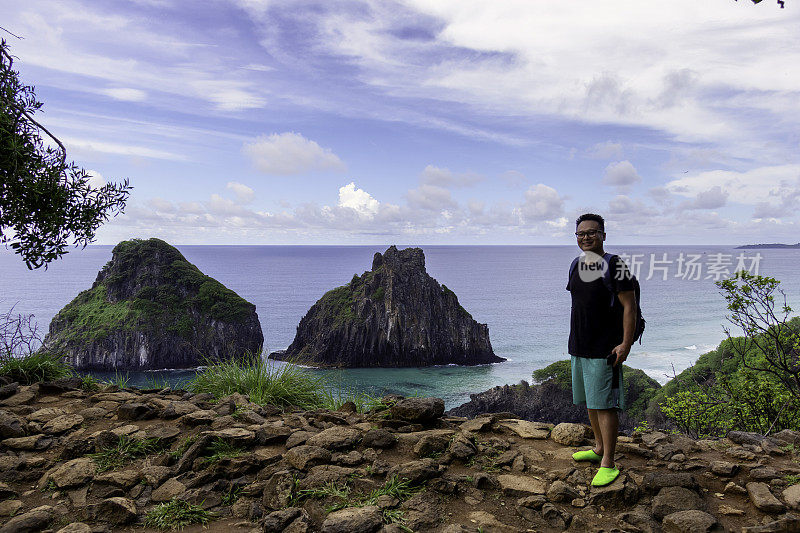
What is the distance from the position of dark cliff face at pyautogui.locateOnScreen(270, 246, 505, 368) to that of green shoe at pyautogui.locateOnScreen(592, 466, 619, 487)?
Answer: 2889 inches

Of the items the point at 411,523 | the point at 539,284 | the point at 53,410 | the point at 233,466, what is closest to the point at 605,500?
the point at 411,523

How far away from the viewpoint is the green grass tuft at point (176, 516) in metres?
4.56

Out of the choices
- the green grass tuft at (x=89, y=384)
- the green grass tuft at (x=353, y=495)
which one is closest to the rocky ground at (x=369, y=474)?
the green grass tuft at (x=353, y=495)

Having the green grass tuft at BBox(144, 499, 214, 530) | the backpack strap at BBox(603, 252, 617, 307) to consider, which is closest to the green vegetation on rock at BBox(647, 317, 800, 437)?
the backpack strap at BBox(603, 252, 617, 307)

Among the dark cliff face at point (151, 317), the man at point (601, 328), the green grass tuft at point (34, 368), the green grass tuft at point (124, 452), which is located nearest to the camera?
the man at point (601, 328)

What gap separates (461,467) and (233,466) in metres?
2.59

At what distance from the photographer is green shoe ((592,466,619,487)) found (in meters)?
5.00

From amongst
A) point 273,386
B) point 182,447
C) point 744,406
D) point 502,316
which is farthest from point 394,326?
point 182,447

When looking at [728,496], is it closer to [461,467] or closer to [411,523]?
[461,467]

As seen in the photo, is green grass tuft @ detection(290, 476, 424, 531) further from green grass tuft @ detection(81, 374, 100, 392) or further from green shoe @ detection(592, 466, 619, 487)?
green grass tuft @ detection(81, 374, 100, 392)

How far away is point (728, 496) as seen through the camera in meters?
4.93

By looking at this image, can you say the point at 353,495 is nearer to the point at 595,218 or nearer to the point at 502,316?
the point at 595,218

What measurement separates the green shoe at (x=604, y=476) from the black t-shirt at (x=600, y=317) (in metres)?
1.24

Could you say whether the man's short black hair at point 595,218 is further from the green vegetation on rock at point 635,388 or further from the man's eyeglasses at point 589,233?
the green vegetation on rock at point 635,388
